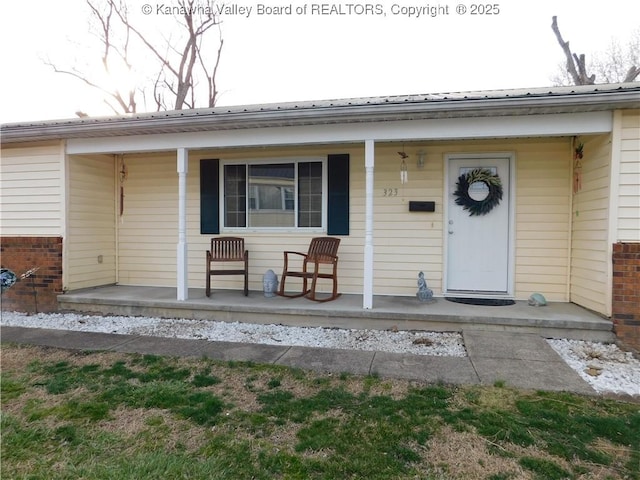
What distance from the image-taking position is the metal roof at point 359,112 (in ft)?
12.6

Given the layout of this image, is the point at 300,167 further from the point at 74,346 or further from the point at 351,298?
the point at 74,346

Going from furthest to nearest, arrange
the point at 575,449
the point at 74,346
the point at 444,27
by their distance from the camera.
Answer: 1. the point at 444,27
2. the point at 74,346
3. the point at 575,449

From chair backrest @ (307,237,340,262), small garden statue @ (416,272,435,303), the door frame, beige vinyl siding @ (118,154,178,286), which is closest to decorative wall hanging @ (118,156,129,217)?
beige vinyl siding @ (118,154,178,286)

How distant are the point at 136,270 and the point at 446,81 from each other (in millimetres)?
10034

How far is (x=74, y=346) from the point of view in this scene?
12.9 feet

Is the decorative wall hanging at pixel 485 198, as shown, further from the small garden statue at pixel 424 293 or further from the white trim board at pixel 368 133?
the small garden statue at pixel 424 293

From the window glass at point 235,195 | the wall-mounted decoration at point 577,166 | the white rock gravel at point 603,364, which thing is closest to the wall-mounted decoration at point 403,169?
the wall-mounted decoration at point 577,166

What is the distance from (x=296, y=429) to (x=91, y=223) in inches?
205

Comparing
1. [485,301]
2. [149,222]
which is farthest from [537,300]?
[149,222]

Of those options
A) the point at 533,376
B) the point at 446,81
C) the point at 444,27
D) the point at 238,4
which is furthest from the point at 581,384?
the point at 446,81

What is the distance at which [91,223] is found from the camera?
19.8ft

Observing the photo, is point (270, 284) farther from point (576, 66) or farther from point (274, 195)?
point (576, 66)

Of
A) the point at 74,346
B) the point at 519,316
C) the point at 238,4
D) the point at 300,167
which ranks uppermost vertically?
the point at 238,4

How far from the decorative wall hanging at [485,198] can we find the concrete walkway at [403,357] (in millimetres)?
1824
